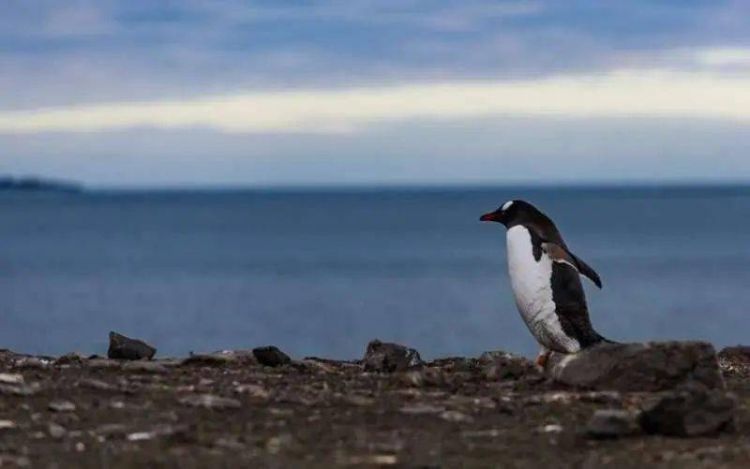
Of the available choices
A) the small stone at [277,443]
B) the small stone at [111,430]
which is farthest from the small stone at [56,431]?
the small stone at [277,443]

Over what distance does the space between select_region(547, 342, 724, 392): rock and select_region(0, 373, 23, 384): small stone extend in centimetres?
362

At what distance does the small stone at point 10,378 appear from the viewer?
1051cm

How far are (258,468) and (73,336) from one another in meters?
44.4

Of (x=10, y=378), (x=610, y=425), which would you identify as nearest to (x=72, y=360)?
(x=10, y=378)

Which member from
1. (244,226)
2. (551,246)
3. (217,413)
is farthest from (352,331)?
(244,226)

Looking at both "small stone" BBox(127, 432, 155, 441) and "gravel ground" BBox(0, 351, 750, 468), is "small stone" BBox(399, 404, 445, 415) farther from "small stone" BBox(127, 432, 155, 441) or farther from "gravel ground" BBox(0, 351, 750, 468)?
"small stone" BBox(127, 432, 155, 441)

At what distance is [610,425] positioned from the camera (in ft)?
29.0

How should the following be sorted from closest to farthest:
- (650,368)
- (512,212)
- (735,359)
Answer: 1. (650,368)
2. (512,212)
3. (735,359)

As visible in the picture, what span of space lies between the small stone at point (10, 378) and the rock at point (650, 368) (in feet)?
11.9

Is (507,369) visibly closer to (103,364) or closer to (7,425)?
(103,364)

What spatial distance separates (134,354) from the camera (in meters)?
13.3

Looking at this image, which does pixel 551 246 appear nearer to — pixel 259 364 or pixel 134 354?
pixel 259 364

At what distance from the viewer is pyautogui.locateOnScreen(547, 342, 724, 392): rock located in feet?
35.5

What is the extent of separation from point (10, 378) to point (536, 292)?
4495mm
